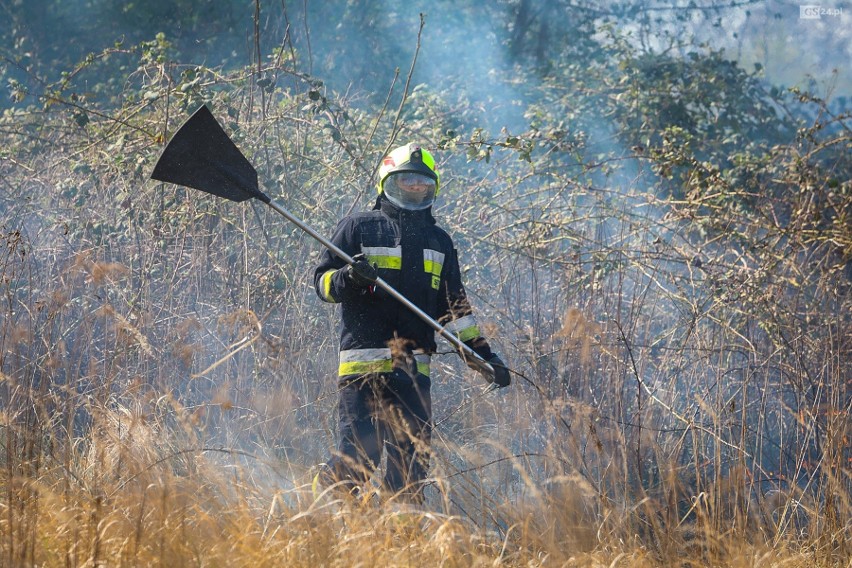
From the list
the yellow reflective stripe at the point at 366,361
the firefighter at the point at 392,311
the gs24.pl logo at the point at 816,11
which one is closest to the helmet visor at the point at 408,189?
the firefighter at the point at 392,311

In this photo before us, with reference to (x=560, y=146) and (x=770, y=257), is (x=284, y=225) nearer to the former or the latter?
(x=560, y=146)

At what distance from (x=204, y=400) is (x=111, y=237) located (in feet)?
4.50

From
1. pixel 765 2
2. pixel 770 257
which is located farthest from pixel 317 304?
pixel 765 2

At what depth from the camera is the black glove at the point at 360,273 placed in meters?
3.82

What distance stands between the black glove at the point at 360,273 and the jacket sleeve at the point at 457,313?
17.9 inches

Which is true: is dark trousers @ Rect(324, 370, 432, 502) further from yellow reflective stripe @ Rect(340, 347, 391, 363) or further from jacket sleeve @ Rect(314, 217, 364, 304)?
jacket sleeve @ Rect(314, 217, 364, 304)

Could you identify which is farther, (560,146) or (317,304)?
(560,146)

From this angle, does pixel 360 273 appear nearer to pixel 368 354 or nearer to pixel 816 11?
pixel 368 354

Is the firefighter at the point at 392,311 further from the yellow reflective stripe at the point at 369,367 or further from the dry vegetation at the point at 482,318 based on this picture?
the dry vegetation at the point at 482,318

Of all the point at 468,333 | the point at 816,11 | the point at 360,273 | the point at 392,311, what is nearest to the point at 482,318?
the point at 468,333

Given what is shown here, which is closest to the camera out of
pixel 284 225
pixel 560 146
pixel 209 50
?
pixel 284 225

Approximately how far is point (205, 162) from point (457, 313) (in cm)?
127

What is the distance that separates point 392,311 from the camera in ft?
13.5

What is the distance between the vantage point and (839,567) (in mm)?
3516
